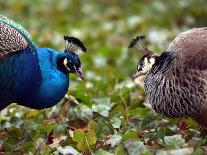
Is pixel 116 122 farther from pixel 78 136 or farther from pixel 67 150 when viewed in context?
pixel 67 150

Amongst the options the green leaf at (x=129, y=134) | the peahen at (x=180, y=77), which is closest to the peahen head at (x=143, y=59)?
the peahen at (x=180, y=77)

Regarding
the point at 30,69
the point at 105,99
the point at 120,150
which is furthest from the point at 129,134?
the point at 105,99

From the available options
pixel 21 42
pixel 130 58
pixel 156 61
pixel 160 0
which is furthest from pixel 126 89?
pixel 160 0

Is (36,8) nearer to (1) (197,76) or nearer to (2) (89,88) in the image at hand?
(2) (89,88)

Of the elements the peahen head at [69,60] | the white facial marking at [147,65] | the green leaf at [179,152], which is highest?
the peahen head at [69,60]

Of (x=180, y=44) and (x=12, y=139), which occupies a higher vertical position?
(x=180, y=44)

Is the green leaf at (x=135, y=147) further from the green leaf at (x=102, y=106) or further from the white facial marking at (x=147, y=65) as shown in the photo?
the green leaf at (x=102, y=106)

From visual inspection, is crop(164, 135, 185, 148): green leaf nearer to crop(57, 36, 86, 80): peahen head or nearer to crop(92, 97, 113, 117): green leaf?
crop(57, 36, 86, 80): peahen head

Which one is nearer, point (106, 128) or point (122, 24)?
point (106, 128)
